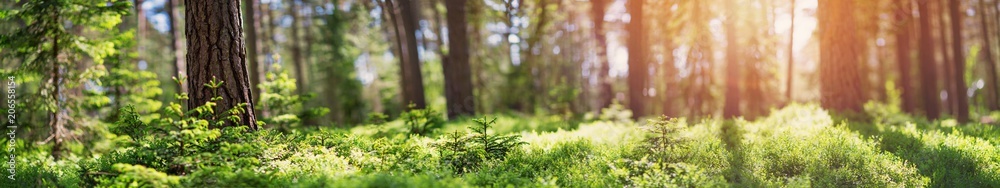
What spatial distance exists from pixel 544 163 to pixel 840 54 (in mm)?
8661

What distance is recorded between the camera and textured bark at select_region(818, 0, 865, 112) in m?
12.7

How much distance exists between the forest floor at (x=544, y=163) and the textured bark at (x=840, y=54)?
4110mm

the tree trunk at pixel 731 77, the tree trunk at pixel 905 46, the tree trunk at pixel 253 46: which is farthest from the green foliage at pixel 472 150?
the tree trunk at pixel 905 46

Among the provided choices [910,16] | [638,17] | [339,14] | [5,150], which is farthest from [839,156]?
[339,14]

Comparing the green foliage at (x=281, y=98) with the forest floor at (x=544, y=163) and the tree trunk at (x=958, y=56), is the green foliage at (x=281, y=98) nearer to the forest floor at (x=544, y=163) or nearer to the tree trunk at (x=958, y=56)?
the forest floor at (x=544, y=163)

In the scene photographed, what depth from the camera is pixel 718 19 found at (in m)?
19.3

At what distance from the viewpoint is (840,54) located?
12.8m

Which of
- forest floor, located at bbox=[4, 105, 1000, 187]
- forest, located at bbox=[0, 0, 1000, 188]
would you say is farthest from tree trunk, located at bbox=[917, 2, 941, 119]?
forest floor, located at bbox=[4, 105, 1000, 187]

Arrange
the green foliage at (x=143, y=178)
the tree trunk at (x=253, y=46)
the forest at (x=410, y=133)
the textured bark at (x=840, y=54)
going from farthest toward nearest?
the tree trunk at (x=253, y=46) < the textured bark at (x=840, y=54) < the forest at (x=410, y=133) < the green foliage at (x=143, y=178)

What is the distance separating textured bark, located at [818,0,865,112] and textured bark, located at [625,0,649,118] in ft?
15.1

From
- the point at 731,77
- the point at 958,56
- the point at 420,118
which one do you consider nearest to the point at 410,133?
the point at 420,118

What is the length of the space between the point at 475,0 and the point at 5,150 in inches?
438

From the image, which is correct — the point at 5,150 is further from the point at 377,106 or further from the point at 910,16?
the point at 377,106

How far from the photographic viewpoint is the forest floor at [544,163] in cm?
604
